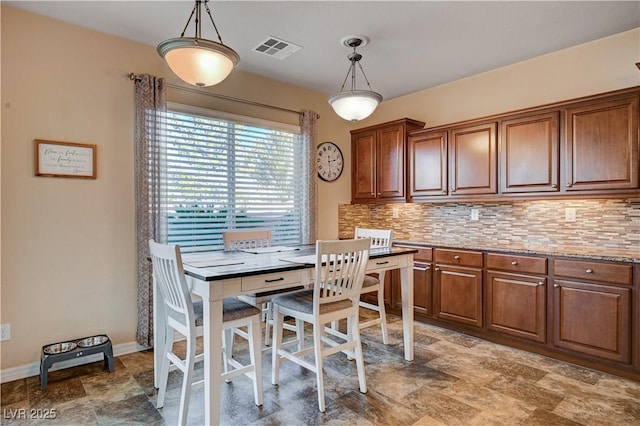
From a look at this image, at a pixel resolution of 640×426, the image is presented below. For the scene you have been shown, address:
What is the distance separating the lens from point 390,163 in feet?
14.3

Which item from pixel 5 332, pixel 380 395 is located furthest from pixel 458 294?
pixel 5 332

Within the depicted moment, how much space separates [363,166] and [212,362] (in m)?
3.29

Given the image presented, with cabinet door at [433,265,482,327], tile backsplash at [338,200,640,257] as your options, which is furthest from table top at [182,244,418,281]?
tile backsplash at [338,200,640,257]

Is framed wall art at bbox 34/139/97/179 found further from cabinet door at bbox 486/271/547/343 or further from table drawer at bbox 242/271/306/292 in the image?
cabinet door at bbox 486/271/547/343

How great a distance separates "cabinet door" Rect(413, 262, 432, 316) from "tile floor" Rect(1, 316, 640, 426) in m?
0.83

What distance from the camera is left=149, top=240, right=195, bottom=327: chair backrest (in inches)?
74.9

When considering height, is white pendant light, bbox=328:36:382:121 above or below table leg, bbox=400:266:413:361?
above

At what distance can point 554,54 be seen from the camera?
3.34 m

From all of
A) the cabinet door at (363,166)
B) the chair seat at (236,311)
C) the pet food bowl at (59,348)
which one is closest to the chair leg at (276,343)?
the chair seat at (236,311)

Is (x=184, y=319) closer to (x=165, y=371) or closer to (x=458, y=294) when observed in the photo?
(x=165, y=371)

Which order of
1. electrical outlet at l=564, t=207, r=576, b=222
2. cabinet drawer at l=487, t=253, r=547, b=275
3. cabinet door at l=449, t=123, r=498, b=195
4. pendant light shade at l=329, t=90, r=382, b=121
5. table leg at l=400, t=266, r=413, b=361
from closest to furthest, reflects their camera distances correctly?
pendant light shade at l=329, t=90, r=382, b=121
table leg at l=400, t=266, r=413, b=361
cabinet drawer at l=487, t=253, r=547, b=275
electrical outlet at l=564, t=207, r=576, b=222
cabinet door at l=449, t=123, r=498, b=195

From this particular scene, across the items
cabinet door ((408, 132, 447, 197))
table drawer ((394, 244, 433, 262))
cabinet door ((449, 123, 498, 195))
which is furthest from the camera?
cabinet door ((408, 132, 447, 197))

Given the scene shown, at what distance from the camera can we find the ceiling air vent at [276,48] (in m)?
3.12

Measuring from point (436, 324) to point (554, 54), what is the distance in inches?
110
